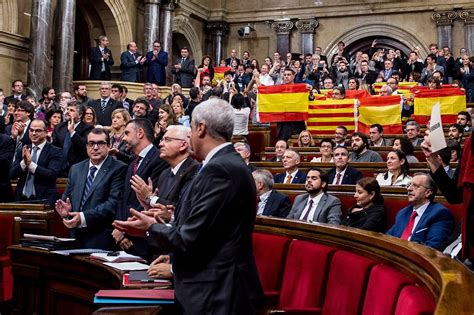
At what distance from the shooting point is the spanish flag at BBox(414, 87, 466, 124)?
31.9 feet

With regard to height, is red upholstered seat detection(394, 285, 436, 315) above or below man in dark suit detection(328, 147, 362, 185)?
below

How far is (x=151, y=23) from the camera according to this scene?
1516 cm

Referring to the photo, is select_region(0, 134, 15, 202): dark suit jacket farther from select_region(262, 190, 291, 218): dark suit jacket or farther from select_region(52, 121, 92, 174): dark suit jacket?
select_region(262, 190, 291, 218): dark suit jacket

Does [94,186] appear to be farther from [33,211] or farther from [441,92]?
[441,92]

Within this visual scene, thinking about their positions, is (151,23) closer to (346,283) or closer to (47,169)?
(47,169)

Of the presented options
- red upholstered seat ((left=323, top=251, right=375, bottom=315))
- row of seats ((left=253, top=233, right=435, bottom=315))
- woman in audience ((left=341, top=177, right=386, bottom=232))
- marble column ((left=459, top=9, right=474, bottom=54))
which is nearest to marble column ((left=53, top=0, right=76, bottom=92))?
woman in audience ((left=341, top=177, right=386, bottom=232))

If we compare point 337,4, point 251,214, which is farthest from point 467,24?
point 251,214

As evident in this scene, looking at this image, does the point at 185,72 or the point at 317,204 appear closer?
the point at 317,204

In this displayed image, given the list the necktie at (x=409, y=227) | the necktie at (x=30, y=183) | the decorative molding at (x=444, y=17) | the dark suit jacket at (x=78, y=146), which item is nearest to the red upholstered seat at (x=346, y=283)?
the necktie at (x=409, y=227)

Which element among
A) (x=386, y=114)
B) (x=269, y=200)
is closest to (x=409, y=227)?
(x=269, y=200)

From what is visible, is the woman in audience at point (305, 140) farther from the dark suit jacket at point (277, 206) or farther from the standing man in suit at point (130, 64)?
the standing man in suit at point (130, 64)

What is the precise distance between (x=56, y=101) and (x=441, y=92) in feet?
19.6

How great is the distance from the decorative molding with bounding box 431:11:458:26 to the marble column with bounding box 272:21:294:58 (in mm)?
4104

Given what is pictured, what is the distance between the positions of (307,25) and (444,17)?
385cm
